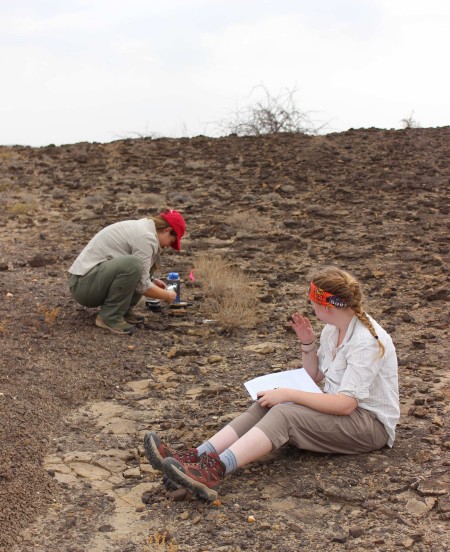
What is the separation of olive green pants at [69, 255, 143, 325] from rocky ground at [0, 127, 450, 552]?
234 millimetres

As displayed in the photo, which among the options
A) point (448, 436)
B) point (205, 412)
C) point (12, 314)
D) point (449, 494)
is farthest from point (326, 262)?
point (449, 494)

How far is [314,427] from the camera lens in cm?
379

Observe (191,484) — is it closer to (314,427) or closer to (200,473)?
(200,473)

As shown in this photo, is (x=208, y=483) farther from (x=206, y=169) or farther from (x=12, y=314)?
(x=206, y=169)

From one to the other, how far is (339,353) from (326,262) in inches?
201

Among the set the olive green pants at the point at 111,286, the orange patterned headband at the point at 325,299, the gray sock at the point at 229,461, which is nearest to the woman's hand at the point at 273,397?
the gray sock at the point at 229,461

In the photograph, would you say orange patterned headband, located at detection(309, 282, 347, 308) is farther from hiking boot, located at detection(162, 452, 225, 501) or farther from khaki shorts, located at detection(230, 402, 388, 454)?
hiking boot, located at detection(162, 452, 225, 501)

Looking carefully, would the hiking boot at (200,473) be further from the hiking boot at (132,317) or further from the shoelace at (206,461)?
the hiking boot at (132,317)

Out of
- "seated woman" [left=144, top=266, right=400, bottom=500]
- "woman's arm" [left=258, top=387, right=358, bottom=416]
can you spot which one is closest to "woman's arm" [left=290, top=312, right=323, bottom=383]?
"seated woman" [left=144, top=266, right=400, bottom=500]

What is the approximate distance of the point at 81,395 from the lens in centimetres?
521

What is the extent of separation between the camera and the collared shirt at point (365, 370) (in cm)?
374

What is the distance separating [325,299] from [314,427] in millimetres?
594

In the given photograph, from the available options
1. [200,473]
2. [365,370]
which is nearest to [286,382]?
[365,370]

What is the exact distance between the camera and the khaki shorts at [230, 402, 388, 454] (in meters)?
3.74
